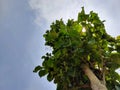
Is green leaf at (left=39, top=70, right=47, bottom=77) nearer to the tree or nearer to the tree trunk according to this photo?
the tree

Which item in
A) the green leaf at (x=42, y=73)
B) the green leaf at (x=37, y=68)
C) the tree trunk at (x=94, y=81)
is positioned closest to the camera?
the tree trunk at (x=94, y=81)

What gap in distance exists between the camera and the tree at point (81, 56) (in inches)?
520

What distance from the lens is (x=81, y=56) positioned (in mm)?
13312

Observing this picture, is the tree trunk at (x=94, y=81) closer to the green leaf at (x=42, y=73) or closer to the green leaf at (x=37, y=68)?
the green leaf at (x=42, y=73)

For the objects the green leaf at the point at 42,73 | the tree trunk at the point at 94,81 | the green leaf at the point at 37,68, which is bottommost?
the tree trunk at the point at 94,81

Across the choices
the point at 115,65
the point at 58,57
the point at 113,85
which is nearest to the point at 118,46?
the point at 115,65

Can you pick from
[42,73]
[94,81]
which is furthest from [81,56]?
[42,73]

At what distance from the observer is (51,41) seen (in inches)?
583

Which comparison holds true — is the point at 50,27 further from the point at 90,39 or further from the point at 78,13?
the point at 90,39

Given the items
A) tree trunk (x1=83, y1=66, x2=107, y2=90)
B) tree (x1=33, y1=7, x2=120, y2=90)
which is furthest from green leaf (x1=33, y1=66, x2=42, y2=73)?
tree trunk (x1=83, y1=66, x2=107, y2=90)

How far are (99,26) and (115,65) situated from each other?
236cm

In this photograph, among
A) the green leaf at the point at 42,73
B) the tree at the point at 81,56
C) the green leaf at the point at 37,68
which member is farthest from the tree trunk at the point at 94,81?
the green leaf at the point at 37,68

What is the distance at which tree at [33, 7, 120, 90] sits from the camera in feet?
43.3

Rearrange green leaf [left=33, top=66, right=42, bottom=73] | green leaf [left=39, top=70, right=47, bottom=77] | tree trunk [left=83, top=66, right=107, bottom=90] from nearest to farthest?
tree trunk [left=83, top=66, right=107, bottom=90]
green leaf [left=39, top=70, right=47, bottom=77]
green leaf [left=33, top=66, right=42, bottom=73]
